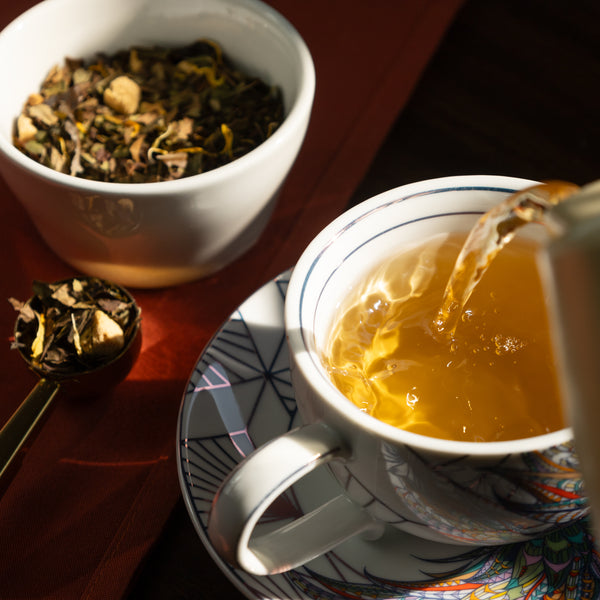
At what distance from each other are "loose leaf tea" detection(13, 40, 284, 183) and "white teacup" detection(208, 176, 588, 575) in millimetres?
357

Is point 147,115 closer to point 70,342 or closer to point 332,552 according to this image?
point 70,342

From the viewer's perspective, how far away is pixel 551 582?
0.71 metres

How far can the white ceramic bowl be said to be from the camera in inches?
35.1

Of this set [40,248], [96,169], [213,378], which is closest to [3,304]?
[40,248]

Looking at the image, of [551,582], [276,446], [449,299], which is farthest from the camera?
[449,299]

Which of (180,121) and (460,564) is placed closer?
(460,564)

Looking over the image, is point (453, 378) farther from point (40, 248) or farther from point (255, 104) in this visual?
point (40, 248)

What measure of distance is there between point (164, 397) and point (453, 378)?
0.36 meters

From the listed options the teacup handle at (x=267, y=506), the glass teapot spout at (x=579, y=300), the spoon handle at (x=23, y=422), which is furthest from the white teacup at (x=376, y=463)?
the spoon handle at (x=23, y=422)

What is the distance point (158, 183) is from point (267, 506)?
1.44ft

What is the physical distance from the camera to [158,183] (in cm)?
88

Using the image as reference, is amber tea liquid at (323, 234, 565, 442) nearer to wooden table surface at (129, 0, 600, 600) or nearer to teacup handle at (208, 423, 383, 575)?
teacup handle at (208, 423, 383, 575)

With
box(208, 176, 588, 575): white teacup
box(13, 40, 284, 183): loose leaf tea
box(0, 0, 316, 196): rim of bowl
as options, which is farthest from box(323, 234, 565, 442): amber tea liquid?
box(13, 40, 284, 183): loose leaf tea

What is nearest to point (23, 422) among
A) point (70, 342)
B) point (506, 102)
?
point (70, 342)
